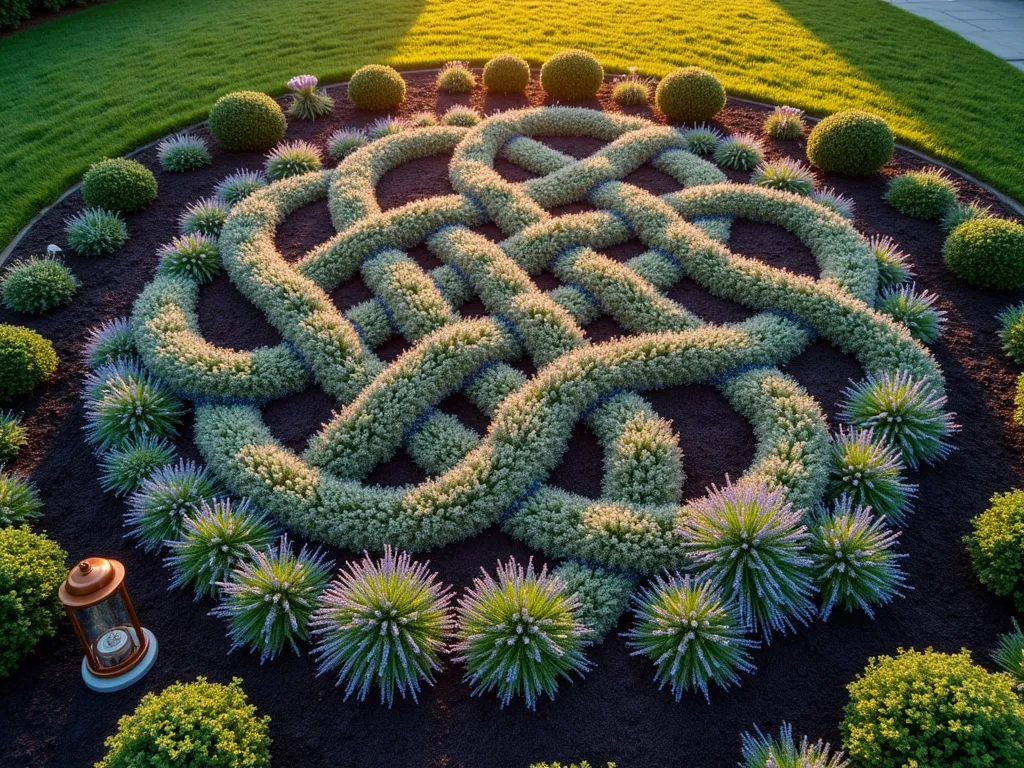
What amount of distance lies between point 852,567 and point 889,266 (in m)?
4.60

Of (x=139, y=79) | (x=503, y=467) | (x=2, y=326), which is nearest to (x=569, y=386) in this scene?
(x=503, y=467)

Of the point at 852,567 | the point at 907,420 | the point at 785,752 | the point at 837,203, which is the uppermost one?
the point at 837,203

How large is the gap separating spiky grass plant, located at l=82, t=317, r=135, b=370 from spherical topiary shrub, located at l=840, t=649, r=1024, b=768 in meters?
7.62

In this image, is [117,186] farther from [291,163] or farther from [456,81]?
[456,81]

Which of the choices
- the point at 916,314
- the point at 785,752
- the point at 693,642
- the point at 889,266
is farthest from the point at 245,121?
the point at 785,752

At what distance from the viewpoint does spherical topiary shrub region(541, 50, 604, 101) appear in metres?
12.2

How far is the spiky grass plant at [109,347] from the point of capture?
7.55 m

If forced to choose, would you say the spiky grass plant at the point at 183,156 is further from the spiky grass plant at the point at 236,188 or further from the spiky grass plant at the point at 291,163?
the spiky grass plant at the point at 291,163

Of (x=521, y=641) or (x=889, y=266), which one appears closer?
(x=521, y=641)

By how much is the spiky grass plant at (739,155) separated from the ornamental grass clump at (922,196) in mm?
1975

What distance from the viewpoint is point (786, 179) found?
32.0 feet

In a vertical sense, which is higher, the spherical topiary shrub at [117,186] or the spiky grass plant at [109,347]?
the spherical topiary shrub at [117,186]

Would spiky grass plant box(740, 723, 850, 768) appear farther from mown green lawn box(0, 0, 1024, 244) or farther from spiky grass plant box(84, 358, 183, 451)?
mown green lawn box(0, 0, 1024, 244)

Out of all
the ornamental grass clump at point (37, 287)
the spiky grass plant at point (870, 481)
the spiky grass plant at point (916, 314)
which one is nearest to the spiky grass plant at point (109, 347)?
the ornamental grass clump at point (37, 287)
